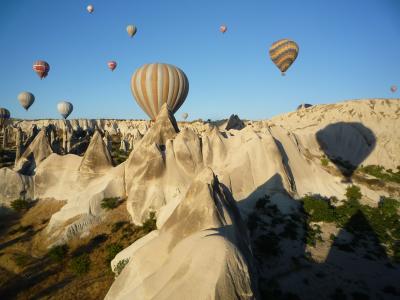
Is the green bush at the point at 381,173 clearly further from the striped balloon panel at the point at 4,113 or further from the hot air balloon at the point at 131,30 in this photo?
the striped balloon panel at the point at 4,113

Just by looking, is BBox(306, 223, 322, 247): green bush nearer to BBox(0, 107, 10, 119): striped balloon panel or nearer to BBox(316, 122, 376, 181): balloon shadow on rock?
BBox(316, 122, 376, 181): balloon shadow on rock

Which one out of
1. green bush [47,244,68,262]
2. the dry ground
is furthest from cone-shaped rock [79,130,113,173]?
green bush [47,244,68,262]

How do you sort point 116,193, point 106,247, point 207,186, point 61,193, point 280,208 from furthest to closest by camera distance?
point 61,193
point 116,193
point 280,208
point 106,247
point 207,186

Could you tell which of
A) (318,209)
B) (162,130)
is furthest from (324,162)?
(162,130)

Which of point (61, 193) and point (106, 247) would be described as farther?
point (61, 193)

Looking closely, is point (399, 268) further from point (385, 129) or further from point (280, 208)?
point (385, 129)

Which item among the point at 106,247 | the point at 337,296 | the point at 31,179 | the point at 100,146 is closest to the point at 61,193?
the point at 31,179

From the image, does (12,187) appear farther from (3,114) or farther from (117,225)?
(3,114)
